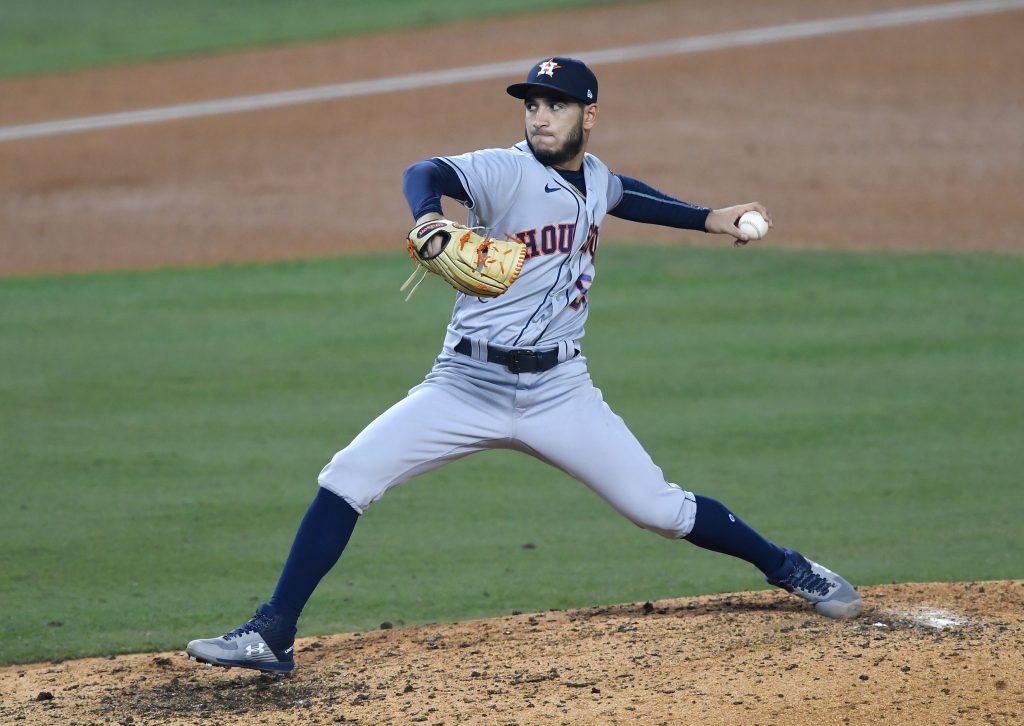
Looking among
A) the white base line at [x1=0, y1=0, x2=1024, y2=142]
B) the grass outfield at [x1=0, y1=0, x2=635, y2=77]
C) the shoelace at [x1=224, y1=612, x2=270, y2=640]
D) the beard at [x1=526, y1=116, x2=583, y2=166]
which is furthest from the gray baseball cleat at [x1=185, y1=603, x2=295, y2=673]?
the grass outfield at [x1=0, y1=0, x2=635, y2=77]

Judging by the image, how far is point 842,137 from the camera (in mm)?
13375

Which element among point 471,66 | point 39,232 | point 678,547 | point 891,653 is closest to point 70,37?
point 471,66

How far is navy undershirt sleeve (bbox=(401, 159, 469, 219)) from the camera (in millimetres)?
3918

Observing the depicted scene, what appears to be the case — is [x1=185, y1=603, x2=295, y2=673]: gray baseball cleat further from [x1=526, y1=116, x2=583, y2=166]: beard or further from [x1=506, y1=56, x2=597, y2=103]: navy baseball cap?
[x1=506, y1=56, x2=597, y2=103]: navy baseball cap

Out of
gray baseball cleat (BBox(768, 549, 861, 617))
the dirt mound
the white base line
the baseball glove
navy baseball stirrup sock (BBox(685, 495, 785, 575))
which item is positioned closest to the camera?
the baseball glove

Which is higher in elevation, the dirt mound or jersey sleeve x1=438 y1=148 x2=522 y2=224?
jersey sleeve x1=438 y1=148 x2=522 y2=224

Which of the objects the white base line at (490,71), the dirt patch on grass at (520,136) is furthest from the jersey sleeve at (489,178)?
the white base line at (490,71)

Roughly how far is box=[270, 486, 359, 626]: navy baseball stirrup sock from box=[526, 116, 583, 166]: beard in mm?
1219

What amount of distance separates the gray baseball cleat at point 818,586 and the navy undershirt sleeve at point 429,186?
164 cm

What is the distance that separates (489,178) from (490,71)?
1177 cm

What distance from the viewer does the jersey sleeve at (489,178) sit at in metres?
4.12

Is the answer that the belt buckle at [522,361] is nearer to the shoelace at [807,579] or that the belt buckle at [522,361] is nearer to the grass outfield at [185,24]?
the shoelace at [807,579]

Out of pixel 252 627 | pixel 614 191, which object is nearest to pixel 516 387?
pixel 614 191

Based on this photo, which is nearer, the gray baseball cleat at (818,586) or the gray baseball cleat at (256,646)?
the gray baseball cleat at (256,646)
